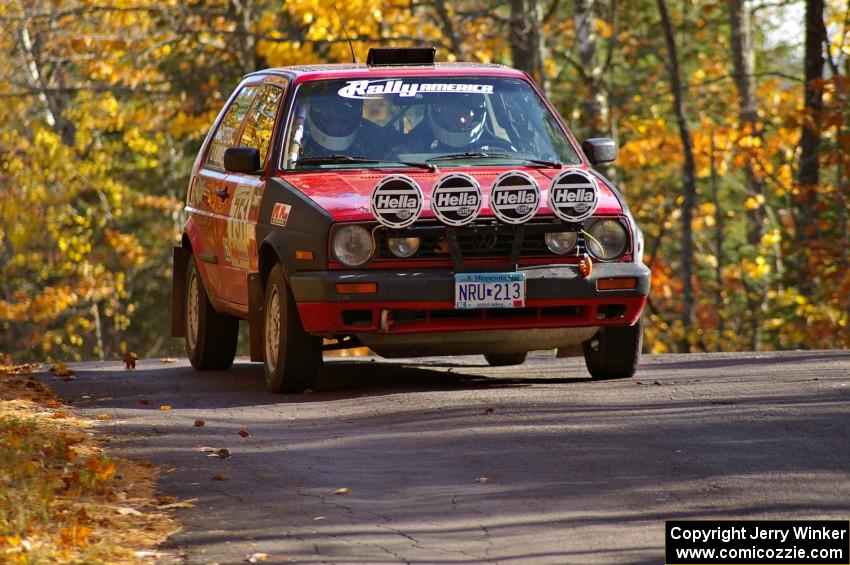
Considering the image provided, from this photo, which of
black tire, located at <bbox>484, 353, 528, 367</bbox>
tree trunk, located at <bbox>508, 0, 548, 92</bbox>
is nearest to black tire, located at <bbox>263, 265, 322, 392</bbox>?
black tire, located at <bbox>484, 353, 528, 367</bbox>

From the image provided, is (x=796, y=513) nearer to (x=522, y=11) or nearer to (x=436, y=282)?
(x=436, y=282)

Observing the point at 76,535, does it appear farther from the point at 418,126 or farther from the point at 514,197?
the point at 418,126

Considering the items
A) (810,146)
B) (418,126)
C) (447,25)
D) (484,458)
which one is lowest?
(810,146)

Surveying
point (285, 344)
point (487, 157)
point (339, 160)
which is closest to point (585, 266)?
point (487, 157)

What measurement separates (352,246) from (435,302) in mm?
583

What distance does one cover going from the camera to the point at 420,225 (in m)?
10.1

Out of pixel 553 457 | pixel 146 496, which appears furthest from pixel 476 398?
pixel 146 496

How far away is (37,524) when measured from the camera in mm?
6711

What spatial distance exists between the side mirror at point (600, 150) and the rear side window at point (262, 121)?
207cm

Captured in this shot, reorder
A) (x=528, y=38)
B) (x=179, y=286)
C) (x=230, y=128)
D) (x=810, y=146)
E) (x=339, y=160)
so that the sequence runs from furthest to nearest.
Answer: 1. (x=528, y=38)
2. (x=810, y=146)
3. (x=179, y=286)
4. (x=230, y=128)
5. (x=339, y=160)

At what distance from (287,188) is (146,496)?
357 centimetres

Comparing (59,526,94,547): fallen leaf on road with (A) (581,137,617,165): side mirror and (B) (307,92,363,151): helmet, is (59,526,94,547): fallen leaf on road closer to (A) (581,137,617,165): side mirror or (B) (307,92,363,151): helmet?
(B) (307,92,363,151): helmet

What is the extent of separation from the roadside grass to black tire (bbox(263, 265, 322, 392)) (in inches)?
56.2

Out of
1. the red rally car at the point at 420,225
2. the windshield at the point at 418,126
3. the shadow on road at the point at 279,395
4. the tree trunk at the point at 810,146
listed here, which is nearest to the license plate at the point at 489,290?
the red rally car at the point at 420,225
